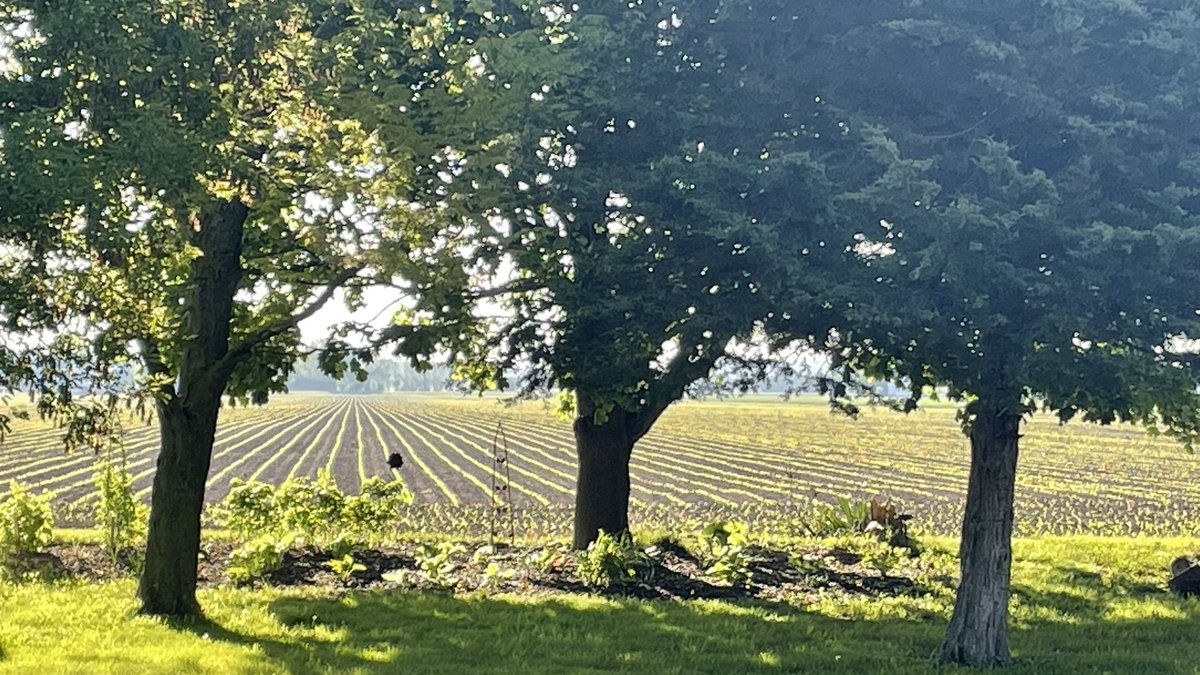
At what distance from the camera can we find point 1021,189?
8336 millimetres

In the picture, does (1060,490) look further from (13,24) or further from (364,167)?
(13,24)

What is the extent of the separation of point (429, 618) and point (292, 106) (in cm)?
564

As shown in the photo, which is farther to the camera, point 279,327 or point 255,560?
point 255,560

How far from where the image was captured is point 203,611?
42.4 feet

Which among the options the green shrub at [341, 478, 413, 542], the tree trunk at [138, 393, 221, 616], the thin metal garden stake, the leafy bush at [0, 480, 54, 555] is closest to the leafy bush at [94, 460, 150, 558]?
the leafy bush at [0, 480, 54, 555]

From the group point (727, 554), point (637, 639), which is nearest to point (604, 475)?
point (727, 554)

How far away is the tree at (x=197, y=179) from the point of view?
8617mm

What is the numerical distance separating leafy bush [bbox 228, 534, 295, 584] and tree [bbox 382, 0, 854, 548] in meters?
6.01

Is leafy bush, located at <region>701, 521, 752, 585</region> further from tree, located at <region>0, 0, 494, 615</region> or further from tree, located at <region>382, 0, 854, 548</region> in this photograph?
tree, located at <region>0, 0, 494, 615</region>

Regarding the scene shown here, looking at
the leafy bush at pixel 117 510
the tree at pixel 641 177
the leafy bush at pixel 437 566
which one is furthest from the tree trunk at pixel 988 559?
the leafy bush at pixel 117 510

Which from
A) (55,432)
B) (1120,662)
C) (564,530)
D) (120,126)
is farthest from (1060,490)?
(55,432)

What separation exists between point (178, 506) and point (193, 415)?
1036 millimetres

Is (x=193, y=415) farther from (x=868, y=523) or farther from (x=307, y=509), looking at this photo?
(x=868, y=523)

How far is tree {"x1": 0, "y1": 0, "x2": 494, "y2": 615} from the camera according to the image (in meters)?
8.62
